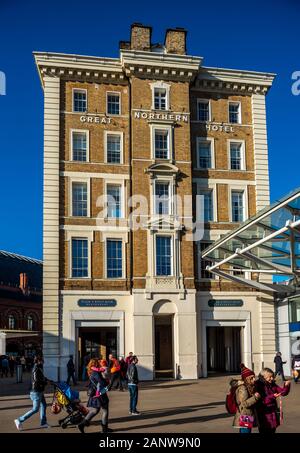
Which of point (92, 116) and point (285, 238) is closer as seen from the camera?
point (285, 238)

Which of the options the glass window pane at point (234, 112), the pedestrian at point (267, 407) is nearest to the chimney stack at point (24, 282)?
the glass window pane at point (234, 112)

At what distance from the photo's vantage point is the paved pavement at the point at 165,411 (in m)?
16.5

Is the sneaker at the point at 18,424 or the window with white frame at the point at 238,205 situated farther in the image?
the window with white frame at the point at 238,205

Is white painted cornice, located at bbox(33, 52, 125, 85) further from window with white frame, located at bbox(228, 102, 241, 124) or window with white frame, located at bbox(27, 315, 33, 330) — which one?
window with white frame, located at bbox(27, 315, 33, 330)

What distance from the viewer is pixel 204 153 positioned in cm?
4075

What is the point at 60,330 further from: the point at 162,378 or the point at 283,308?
the point at 283,308

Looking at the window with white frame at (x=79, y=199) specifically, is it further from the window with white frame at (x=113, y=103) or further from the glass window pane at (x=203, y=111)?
the glass window pane at (x=203, y=111)

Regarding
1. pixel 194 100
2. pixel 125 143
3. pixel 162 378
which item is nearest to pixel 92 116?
pixel 125 143

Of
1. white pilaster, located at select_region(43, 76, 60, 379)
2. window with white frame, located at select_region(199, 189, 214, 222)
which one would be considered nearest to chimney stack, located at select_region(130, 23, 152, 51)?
white pilaster, located at select_region(43, 76, 60, 379)

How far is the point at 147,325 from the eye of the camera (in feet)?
121

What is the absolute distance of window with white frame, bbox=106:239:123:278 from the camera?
3775 cm

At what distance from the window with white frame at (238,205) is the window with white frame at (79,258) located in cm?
989

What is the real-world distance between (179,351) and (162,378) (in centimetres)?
216

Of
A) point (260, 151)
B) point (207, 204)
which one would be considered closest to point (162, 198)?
point (207, 204)
